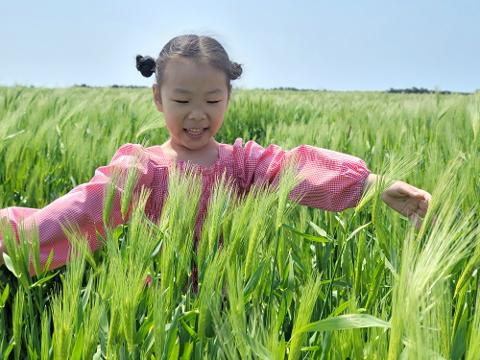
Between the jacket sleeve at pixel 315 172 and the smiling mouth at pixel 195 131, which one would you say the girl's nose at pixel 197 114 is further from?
the jacket sleeve at pixel 315 172

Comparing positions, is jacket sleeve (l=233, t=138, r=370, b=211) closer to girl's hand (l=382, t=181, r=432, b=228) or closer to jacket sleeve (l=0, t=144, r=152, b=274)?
girl's hand (l=382, t=181, r=432, b=228)

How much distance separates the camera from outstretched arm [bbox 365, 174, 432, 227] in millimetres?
1235

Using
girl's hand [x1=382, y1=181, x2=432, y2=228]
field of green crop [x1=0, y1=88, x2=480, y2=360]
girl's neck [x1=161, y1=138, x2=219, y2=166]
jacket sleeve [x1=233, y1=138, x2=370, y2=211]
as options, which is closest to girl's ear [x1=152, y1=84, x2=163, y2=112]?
girl's neck [x1=161, y1=138, x2=219, y2=166]

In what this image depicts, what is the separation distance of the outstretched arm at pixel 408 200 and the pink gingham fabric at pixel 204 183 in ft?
0.43

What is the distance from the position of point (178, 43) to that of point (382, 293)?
2.94ft

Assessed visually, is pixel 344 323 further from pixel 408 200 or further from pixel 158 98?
pixel 158 98

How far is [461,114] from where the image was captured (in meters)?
2.72

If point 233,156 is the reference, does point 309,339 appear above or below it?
below

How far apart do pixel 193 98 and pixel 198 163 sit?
19 cm

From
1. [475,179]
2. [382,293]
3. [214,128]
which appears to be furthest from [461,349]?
[214,128]

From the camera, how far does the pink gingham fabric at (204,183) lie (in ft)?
4.36

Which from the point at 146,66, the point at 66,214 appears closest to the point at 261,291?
the point at 66,214

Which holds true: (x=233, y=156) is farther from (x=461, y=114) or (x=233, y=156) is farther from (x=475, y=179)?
(x=461, y=114)

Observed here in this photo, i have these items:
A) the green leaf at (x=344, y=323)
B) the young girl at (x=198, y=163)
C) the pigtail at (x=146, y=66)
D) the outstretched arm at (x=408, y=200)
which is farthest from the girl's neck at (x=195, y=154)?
the green leaf at (x=344, y=323)
